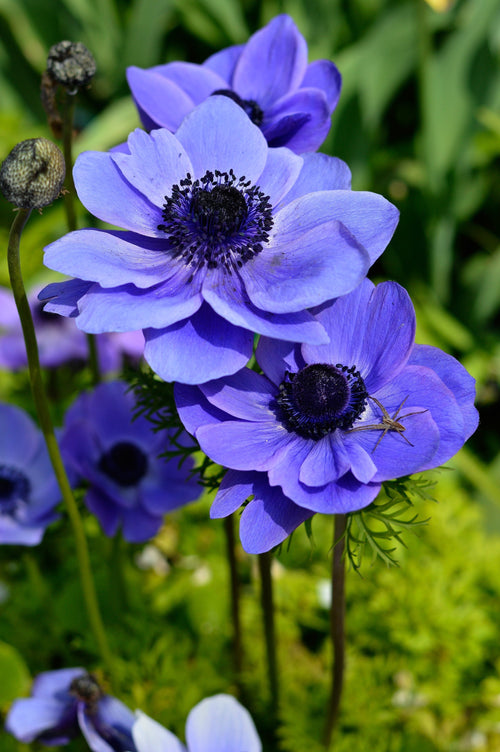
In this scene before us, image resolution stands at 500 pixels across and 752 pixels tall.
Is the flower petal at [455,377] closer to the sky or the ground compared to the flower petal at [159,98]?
closer to the ground

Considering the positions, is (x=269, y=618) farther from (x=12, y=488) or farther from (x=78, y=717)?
(x=12, y=488)

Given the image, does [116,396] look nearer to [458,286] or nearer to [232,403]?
[232,403]

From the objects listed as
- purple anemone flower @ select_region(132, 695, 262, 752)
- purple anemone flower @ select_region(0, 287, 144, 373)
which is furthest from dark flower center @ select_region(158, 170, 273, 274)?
purple anemone flower @ select_region(0, 287, 144, 373)

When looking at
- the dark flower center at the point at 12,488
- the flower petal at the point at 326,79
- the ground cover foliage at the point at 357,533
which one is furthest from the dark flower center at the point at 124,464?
the flower petal at the point at 326,79

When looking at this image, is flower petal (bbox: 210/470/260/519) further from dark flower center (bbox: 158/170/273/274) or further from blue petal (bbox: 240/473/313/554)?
dark flower center (bbox: 158/170/273/274)

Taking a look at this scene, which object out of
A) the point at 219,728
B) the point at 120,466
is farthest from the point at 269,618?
the point at 120,466

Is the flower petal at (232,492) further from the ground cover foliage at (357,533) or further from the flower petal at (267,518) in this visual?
the ground cover foliage at (357,533)

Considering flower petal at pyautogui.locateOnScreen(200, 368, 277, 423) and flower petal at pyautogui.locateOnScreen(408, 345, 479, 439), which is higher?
flower petal at pyautogui.locateOnScreen(200, 368, 277, 423)
